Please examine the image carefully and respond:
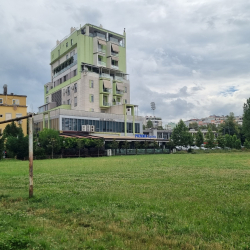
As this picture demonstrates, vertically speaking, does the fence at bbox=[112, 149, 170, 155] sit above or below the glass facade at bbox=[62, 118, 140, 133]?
below

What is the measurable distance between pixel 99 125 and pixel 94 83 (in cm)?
1242

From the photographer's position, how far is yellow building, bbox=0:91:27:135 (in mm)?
61719

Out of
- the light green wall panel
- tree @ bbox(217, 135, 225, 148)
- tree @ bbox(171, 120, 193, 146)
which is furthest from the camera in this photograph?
tree @ bbox(217, 135, 225, 148)

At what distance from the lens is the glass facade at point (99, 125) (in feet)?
204

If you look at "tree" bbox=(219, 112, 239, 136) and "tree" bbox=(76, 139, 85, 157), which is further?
"tree" bbox=(219, 112, 239, 136)

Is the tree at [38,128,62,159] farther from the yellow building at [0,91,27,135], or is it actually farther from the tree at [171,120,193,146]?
the tree at [171,120,193,146]

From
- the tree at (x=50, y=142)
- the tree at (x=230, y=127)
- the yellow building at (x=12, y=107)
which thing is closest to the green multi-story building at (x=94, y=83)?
the yellow building at (x=12, y=107)

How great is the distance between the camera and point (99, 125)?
222 feet

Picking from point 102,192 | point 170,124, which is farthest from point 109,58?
point 170,124

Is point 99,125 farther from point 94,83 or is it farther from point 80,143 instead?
point 80,143

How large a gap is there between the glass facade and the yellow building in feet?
35.2

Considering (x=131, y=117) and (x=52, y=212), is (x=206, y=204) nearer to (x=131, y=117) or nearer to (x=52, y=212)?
(x=52, y=212)

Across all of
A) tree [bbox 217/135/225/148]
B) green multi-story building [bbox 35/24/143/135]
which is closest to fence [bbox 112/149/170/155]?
green multi-story building [bbox 35/24/143/135]

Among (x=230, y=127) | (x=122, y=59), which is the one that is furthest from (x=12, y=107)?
(x=230, y=127)
